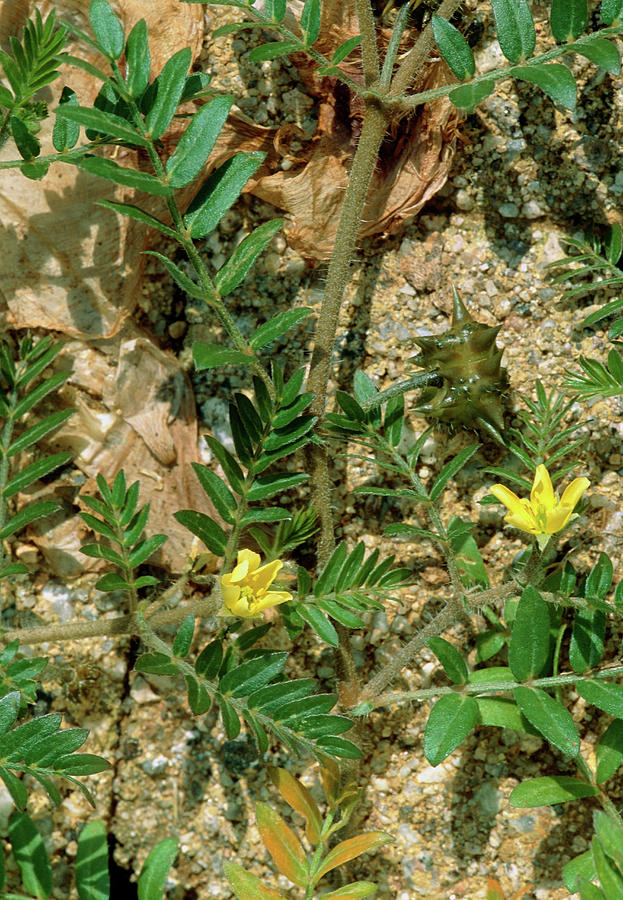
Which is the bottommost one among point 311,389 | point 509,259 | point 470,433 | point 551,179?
point 470,433

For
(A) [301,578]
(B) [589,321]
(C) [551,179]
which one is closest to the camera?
(A) [301,578]

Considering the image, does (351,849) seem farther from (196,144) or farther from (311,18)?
(311,18)

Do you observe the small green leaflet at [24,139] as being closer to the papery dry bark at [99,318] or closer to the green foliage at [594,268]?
the papery dry bark at [99,318]

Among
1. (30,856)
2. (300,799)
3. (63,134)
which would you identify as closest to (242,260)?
(63,134)

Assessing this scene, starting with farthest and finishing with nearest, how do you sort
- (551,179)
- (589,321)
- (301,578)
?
(551,179)
(589,321)
(301,578)

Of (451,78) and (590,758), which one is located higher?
(451,78)

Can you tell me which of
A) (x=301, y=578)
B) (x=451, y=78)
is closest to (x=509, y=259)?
(x=451, y=78)

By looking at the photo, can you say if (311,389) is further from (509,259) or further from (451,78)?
(451,78)
